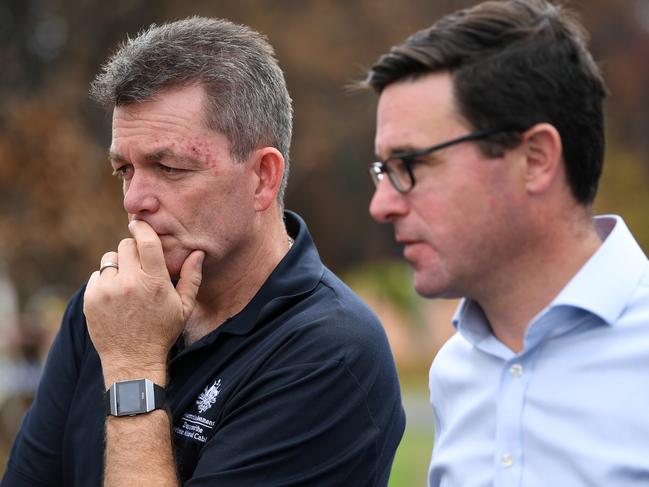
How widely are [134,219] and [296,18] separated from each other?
13.1 meters

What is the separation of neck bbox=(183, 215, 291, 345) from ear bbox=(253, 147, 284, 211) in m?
0.08

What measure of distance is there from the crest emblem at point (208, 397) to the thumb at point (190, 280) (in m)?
0.25

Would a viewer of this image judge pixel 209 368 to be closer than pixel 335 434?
No

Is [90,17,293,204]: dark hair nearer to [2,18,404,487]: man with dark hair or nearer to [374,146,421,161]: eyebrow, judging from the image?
[2,18,404,487]: man with dark hair

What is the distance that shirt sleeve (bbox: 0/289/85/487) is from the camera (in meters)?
3.58

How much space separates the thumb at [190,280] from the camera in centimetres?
347

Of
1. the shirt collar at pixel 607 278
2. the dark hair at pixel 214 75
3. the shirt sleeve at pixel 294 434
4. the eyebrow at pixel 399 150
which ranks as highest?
the dark hair at pixel 214 75

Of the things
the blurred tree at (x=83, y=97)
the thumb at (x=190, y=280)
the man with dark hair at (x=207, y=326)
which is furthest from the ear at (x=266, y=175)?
the blurred tree at (x=83, y=97)

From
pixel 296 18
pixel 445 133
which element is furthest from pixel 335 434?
pixel 296 18

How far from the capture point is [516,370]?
8.70 ft

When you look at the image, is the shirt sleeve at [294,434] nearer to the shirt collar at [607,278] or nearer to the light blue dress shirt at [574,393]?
the light blue dress shirt at [574,393]

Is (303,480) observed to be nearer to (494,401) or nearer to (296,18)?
(494,401)

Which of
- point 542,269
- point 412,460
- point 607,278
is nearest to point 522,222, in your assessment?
point 542,269

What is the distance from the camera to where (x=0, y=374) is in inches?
551
